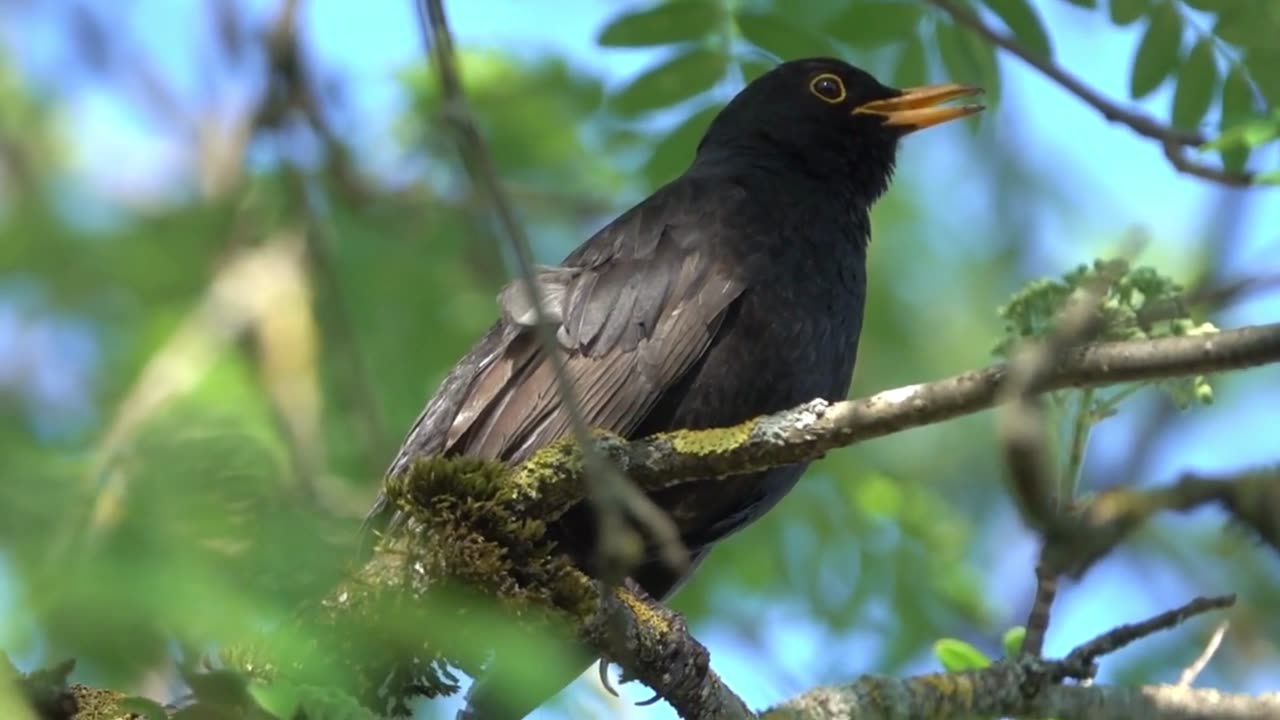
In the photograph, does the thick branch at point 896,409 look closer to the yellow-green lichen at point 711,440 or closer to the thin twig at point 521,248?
the yellow-green lichen at point 711,440

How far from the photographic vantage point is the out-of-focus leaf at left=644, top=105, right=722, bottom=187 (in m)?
6.51

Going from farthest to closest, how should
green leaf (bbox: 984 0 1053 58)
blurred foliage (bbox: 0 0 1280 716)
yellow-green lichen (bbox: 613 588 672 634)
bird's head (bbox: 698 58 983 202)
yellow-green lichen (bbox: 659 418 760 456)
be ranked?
1. bird's head (bbox: 698 58 983 202)
2. green leaf (bbox: 984 0 1053 58)
3. yellow-green lichen (bbox: 613 588 672 634)
4. yellow-green lichen (bbox: 659 418 760 456)
5. blurred foliage (bbox: 0 0 1280 716)

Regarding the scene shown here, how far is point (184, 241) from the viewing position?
8508 mm

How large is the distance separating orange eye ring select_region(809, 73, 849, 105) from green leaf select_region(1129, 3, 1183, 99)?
1385mm

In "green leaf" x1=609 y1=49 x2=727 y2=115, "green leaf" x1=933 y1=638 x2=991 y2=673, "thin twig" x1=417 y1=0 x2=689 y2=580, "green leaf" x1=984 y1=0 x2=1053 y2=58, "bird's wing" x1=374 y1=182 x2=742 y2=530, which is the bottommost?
"thin twig" x1=417 y1=0 x2=689 y2=580

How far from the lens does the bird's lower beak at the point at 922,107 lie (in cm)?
601

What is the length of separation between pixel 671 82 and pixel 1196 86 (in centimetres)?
192

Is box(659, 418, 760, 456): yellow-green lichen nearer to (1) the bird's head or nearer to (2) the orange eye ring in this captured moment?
(1) the bird's head

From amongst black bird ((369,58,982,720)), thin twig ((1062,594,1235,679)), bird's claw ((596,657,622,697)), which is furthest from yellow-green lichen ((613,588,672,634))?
thin twig ((1062,594,1235,679))

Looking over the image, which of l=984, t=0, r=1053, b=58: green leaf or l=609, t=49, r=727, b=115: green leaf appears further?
l=609, t=49, r=727, b=115: green leaf

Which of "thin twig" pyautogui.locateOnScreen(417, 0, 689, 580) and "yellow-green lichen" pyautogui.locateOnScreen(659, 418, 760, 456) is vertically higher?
"yellow-green lichen" pyautogui.locateOnScreen(659, 418, 760, 456)

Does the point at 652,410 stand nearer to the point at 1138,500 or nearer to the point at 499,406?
the point at 499,406

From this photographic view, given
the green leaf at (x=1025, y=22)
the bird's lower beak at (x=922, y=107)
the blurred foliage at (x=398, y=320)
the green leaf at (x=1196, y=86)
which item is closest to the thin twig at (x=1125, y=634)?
the blurred foliage at (x=398, y=320)

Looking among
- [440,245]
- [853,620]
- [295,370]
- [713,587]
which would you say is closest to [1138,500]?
[853,620]
